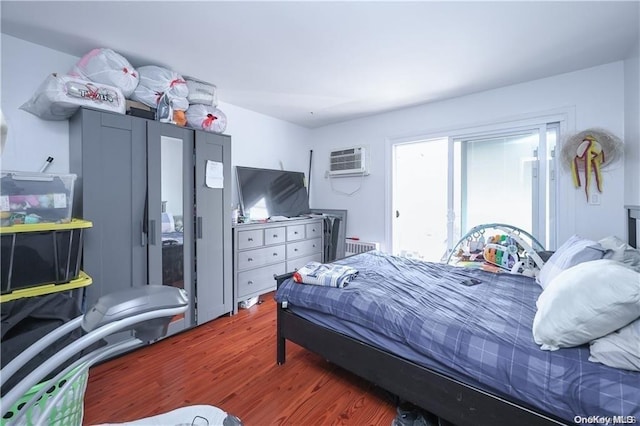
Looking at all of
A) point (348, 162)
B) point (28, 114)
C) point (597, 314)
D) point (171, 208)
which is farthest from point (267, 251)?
point (597, 314)

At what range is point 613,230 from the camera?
2.44 m

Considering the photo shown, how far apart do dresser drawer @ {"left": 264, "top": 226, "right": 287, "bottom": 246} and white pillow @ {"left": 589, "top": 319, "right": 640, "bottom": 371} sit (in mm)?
2772

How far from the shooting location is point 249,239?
306 centimetres

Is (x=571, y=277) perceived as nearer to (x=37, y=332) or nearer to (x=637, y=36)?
(x=637, y=36)

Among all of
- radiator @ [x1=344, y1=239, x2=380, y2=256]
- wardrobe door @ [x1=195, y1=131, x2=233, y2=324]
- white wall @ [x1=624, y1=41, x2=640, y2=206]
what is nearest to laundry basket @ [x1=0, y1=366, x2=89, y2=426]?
wardrobe door @ [x1=195, y1=131, x2=233, y2=324]

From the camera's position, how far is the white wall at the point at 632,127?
208cm

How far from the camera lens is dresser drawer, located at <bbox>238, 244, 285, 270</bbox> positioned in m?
3.01

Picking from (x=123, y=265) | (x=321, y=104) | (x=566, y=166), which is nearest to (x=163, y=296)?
(x=123, y=265)

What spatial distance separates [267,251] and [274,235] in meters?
0.21

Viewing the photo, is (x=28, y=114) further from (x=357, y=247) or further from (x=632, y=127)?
(x=632, y=127)

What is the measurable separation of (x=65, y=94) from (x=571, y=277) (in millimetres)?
3086

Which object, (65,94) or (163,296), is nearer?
(163,296)

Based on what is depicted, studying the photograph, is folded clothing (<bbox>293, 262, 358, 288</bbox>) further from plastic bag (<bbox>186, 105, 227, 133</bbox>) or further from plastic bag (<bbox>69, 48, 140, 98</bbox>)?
plastic bag (<bbox>69, 48, 140, 98</bbox>)

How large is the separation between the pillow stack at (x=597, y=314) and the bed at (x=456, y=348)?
0.05 metres
